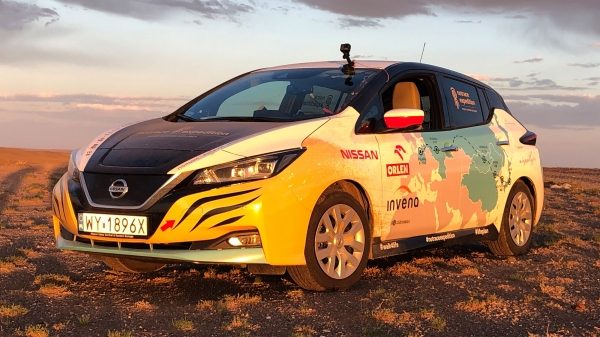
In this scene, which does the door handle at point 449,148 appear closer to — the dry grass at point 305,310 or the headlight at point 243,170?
the headlight at point 243,170

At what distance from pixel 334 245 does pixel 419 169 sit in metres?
1.25

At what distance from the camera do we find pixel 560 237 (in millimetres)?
10180

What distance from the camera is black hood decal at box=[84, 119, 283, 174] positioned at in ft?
18.6

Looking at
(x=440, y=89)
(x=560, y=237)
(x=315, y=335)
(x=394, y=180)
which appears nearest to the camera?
(x=315, y=335)

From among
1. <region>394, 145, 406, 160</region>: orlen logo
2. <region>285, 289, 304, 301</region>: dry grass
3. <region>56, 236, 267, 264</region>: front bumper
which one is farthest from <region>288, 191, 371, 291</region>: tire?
<region>394, 145, 406, 160</region>: orlen logo

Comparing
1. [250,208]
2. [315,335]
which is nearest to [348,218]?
[250,208]

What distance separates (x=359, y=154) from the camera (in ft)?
20.5

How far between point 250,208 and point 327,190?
76cm

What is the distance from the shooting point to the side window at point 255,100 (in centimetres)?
682

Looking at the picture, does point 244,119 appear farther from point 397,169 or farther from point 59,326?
point 59,326

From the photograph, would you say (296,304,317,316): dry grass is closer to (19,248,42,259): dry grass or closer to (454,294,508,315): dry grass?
(454,294,508,315): dry grass

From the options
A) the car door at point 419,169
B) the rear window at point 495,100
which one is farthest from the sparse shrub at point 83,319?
the rear window at point 495,100

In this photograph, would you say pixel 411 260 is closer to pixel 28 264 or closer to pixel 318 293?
pixel 318 293

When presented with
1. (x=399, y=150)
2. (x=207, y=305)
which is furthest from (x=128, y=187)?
(x=399, y=150)
